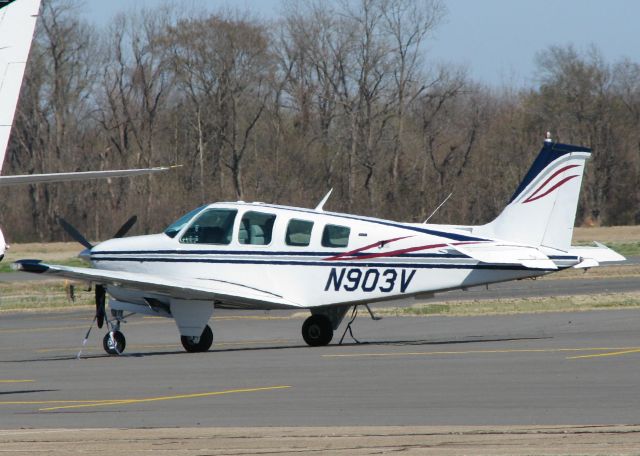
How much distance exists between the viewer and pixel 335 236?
20188 millimetres

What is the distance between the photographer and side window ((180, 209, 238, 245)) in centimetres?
2067

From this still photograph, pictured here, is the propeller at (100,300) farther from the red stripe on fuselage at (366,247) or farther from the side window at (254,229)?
the red stripe on fuselage at (366,247)

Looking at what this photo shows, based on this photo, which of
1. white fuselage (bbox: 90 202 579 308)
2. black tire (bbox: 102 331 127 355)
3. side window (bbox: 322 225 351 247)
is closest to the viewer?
white fuselage (bbox: 90 202 579 308)

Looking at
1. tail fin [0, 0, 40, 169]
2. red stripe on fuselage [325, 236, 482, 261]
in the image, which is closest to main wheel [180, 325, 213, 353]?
red stripe on fuselage [325, 236, 482, 261]

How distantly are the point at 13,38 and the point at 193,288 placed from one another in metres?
8.42

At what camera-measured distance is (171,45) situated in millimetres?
71938

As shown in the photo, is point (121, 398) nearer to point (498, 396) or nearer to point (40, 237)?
point (498, 396)

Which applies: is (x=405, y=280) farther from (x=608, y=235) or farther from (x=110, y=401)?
(x=608, y=235)

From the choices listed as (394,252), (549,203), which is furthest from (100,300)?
(549,203)

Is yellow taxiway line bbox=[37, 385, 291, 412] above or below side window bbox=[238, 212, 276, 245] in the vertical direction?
below

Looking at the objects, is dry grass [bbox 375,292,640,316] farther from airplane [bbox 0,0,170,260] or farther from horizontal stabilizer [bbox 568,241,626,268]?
airplane [bbox 0,0,170,260]

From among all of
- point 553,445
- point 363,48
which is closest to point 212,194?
point 363,48

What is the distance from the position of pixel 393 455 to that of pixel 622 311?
55.6 feet

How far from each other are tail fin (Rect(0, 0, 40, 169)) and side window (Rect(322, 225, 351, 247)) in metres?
8.77
